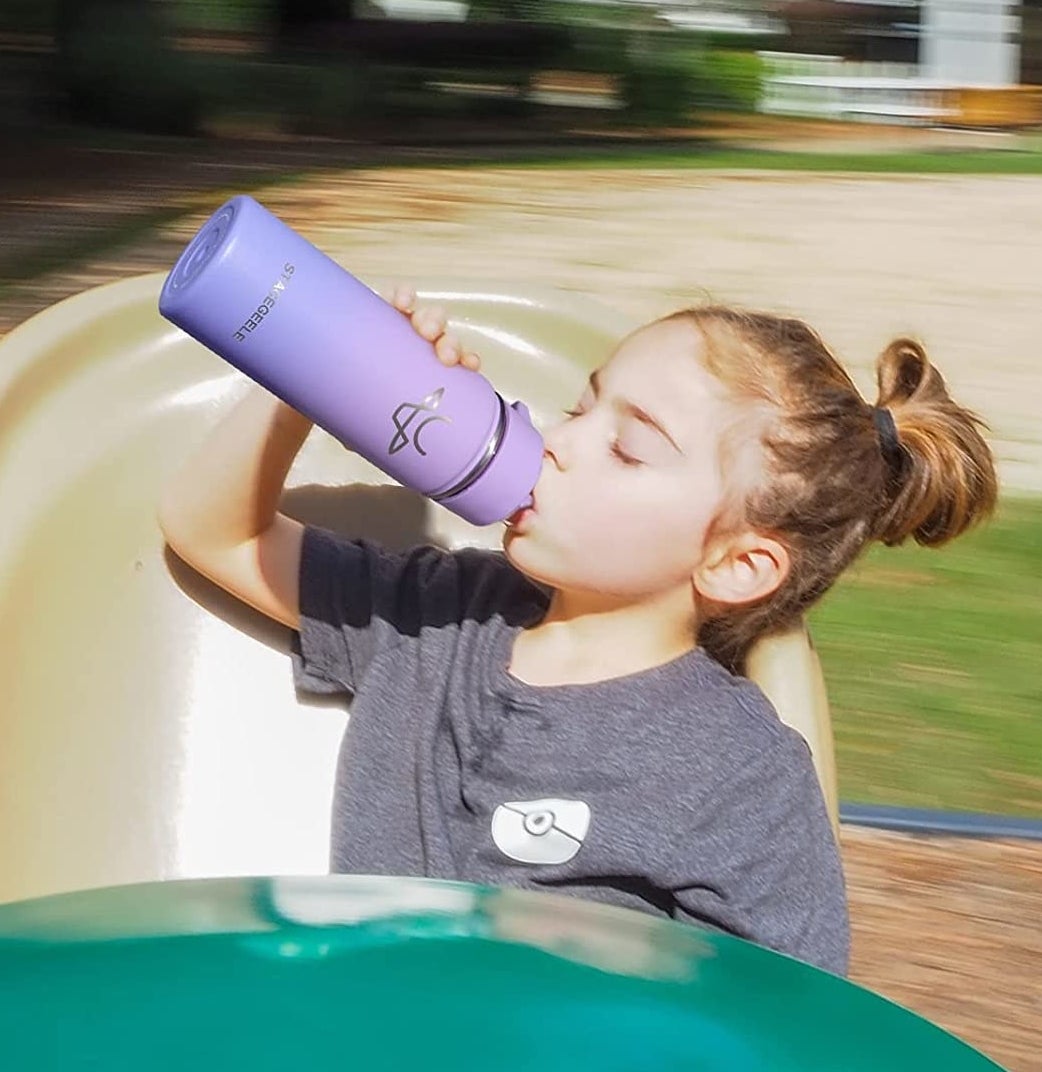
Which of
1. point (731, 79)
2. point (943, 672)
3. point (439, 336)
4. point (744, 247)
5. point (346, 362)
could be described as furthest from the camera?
point (731, 79)

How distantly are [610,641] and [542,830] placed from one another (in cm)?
21

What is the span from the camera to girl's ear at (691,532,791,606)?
1.81 metres

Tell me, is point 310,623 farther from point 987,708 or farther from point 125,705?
point 987,708

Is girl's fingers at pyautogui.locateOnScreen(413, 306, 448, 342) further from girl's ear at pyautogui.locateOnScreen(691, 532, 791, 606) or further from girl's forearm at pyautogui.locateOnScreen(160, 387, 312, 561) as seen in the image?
girl's ear at pyautogui.locateOnScreen(691, 532, 791, 606)

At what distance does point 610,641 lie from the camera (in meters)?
1.86

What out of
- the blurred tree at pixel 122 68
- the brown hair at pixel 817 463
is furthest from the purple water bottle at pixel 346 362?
the blurred tree at pixel 122 68

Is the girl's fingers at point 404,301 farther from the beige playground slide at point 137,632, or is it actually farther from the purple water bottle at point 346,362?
the beige playground slide at point 137,632

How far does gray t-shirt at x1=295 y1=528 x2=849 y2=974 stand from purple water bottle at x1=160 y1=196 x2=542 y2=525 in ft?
0.75

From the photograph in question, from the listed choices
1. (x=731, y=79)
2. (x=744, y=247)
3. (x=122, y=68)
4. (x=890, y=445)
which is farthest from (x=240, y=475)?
(x=731, y=79)

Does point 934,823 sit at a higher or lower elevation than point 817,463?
lower

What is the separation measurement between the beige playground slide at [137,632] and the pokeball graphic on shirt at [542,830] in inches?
13.1

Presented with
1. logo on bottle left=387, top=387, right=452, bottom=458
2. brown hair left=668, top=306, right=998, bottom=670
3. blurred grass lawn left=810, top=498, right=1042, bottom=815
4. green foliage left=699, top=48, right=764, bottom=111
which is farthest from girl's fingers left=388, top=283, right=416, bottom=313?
green foliage left=699, top=48, right=764, bottom=111

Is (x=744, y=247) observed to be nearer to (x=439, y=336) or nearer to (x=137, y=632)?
(x=137, y=632)

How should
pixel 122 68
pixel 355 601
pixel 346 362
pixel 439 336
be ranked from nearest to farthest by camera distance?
pixel 346 362 < pixel 439 336 < pixel 355 601 < pixel 122 68
